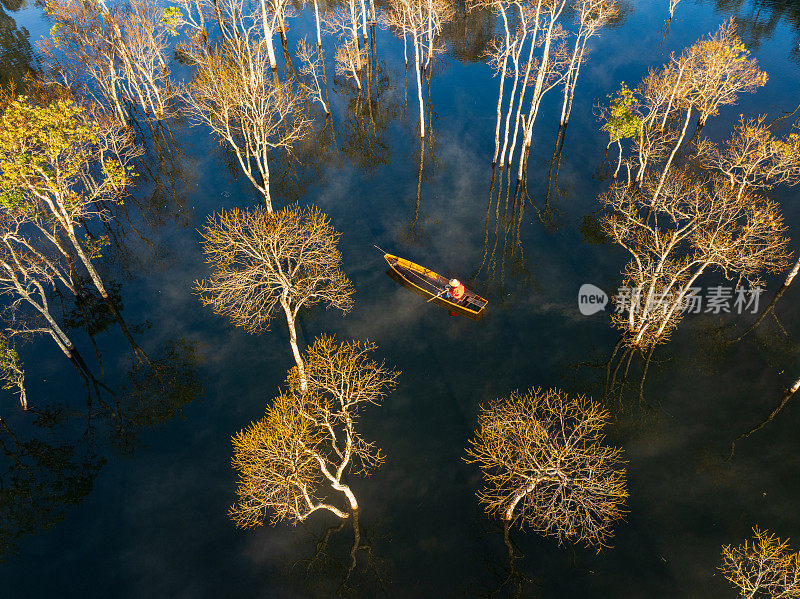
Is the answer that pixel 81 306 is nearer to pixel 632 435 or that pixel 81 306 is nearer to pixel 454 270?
pixel 454 270

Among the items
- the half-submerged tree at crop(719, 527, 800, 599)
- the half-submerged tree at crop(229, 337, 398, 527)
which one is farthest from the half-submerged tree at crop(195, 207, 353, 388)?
the half-submerged tree at crop(719, 527, 800, 599)

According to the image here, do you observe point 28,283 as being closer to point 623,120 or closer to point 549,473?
point 549,473

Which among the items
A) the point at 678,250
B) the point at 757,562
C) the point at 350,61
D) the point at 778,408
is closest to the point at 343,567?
the point at 757,562

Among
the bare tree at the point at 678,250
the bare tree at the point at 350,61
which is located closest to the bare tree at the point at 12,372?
the bare tree at the point at 678,250

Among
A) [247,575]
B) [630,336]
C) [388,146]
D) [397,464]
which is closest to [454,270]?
[630,336]

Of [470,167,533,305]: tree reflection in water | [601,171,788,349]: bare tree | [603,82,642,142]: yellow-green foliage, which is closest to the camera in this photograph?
[601,171,788,349]: bare tree

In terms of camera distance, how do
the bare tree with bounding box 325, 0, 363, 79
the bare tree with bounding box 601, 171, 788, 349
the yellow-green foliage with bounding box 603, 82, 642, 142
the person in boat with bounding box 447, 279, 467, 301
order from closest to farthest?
the bare tree with bounding box 601, 171, 788, 349 < the person in boat with bounding box 447, 279, 467, 301 < the yellow-green foliage with bounding box 603, 82, 642, 142 < the bare tree with bounding box 325, 0, 363, 79

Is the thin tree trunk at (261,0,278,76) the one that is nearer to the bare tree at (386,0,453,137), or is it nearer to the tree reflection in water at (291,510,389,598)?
→ the bare tree at (386,0,453,137)
